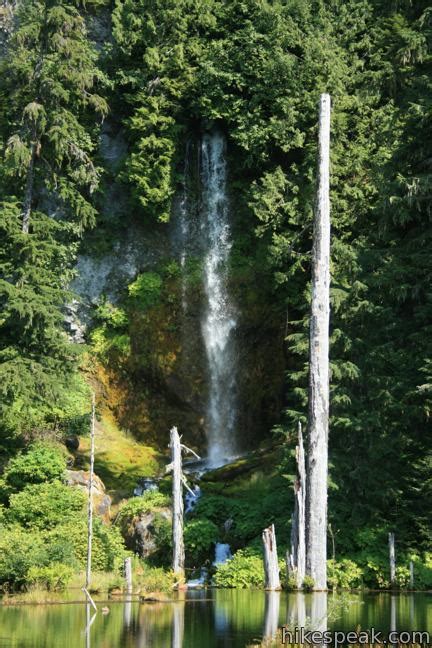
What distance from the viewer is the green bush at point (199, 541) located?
→ 23062 millimetres

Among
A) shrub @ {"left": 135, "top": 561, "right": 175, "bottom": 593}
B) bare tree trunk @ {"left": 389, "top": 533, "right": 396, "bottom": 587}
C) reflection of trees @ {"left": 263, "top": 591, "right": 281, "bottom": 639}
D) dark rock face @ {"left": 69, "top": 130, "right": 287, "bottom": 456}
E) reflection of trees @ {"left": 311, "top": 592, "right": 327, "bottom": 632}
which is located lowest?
reflection of trees @ {"left": 263, "top": 591, "right": 281, "bottom": 639}

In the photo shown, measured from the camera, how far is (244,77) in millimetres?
33562

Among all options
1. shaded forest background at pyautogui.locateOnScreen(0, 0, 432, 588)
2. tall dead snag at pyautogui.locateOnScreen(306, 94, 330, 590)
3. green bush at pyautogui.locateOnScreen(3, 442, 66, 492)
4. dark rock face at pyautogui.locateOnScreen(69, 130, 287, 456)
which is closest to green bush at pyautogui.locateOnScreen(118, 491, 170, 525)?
green bush at pyautogui.locateOnScreen(3, 442, 66, 492)

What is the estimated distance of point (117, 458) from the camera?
98.3 feet

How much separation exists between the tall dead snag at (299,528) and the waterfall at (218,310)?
9.78 metres

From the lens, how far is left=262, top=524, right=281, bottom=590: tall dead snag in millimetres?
17484

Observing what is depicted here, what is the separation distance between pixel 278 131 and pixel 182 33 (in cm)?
690

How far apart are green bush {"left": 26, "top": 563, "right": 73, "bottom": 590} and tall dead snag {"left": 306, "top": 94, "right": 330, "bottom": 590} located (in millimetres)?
5608

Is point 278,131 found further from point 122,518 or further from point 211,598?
point 211,598

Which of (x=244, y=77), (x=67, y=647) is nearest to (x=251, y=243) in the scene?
(x=244, y=77)

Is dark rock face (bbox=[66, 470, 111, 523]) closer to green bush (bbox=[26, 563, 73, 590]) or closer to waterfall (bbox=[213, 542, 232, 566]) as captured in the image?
waterfall (bbox=[213, 542, 232, 566])

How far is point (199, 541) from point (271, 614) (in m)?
9.85

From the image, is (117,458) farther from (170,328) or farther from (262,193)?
(262,193)

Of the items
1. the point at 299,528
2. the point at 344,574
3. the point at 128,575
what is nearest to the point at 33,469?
the point at 128,575
